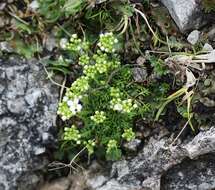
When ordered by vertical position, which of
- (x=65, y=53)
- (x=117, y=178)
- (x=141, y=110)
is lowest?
(x=117, y=178)

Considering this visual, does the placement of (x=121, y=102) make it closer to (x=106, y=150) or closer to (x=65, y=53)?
(x=106, y=150)

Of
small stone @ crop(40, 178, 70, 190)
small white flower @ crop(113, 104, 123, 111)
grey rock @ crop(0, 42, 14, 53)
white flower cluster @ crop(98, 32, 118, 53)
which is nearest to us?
small white flower @ crop(113, 104, 123, 111)

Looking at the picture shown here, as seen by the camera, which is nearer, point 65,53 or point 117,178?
point 117,178

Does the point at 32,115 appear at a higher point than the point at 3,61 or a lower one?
lower

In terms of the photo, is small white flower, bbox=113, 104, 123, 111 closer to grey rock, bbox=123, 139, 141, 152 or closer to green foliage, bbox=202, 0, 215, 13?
grey rock, bbox=123, 139, 141, 152

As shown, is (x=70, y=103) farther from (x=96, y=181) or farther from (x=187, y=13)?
(x=187, y=13)

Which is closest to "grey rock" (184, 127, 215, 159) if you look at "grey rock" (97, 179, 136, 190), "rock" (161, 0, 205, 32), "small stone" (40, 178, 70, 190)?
"grey rock" (97, 179, 136, 190)

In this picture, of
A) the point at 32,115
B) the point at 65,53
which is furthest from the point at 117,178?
the point at 65,53
